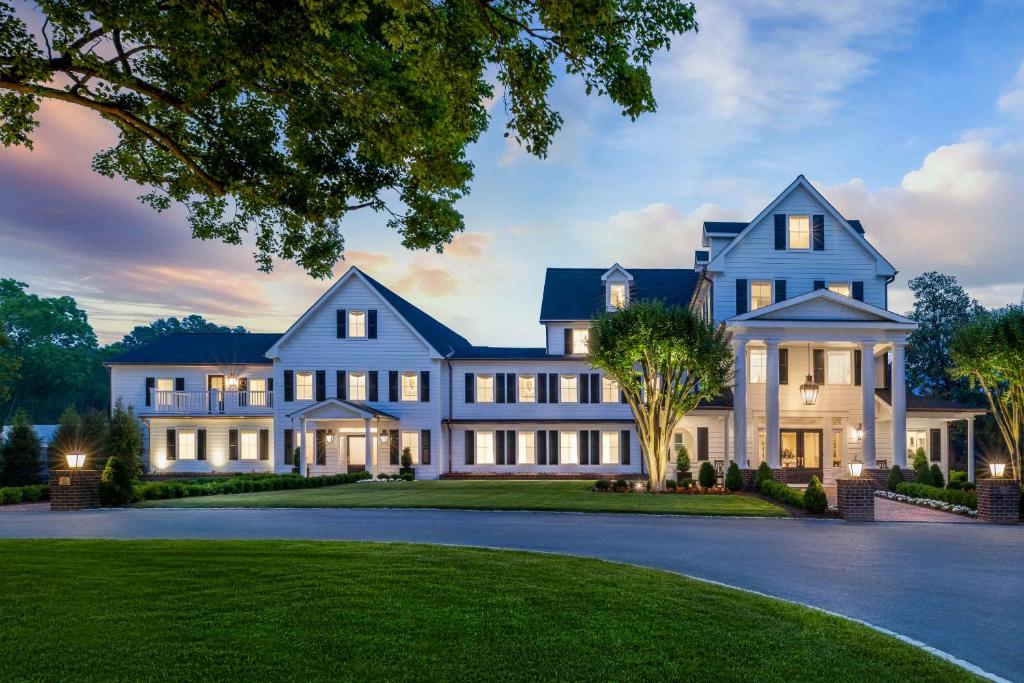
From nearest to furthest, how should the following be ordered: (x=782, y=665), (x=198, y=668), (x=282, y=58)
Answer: (x=198, y=668) → (x=782, y=665) → (x=282, y=58)

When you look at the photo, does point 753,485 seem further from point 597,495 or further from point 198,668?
point 198,668

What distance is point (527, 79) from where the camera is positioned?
969 centimetres

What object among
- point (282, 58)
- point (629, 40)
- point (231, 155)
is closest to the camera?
point (629, 40)

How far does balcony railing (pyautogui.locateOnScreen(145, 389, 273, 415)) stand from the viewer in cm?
3994

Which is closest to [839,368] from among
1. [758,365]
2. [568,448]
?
[758,365]

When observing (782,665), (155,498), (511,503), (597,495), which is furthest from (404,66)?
(155,498)

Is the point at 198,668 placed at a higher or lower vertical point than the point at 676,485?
higher

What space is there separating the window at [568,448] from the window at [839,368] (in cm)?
1272

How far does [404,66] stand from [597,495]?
55.6 ft

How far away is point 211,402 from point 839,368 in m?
32.9

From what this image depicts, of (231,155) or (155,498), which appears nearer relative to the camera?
(231,155)

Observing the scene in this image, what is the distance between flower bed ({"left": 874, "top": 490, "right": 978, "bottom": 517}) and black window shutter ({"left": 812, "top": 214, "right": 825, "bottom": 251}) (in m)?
11.6

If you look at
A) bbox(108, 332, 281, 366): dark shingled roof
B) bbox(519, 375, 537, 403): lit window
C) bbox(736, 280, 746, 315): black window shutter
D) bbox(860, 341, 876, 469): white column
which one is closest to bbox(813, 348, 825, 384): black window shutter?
bbox(860, 341, 876, 469): white column

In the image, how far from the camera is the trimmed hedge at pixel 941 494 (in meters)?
20.5
